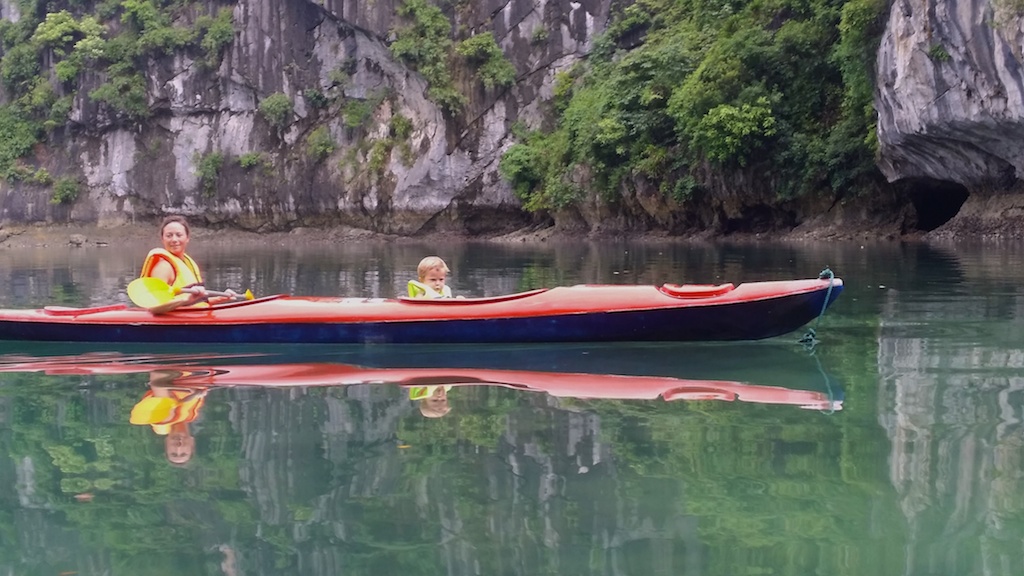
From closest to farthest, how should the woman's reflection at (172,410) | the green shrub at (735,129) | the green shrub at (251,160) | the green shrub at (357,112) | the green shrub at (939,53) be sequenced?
the woman's reflection at (172,410) → the green shrub at (939,53) → the green shrub at (735,129) → the green shrub at (357,112) → the green shrub at (251,160)

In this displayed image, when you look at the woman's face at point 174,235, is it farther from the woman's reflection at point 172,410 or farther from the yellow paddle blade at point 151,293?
the woman's reflection at point 172,410

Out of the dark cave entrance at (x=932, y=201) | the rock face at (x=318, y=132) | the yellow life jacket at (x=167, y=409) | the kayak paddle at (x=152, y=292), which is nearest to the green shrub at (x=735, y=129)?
the dark cave entrance at (x=932, y=201)

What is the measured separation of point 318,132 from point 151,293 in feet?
96.1

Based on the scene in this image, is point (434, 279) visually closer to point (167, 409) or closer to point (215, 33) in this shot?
point (167, 409)

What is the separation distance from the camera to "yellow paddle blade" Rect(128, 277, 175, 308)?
23.8 feet

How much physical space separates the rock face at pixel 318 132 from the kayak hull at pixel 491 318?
2517 cm

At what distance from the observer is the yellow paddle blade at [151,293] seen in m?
7.24

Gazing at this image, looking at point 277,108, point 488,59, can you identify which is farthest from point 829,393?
point 277,108

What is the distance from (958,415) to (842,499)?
147cm

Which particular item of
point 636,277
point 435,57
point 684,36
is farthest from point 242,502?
point 435,57

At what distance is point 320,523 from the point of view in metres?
3.40

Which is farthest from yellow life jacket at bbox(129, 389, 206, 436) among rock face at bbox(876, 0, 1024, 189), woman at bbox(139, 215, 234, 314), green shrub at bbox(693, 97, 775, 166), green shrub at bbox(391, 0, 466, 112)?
green shrub at bbox(391, 0, 466, 112)

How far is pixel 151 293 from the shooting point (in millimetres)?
7254

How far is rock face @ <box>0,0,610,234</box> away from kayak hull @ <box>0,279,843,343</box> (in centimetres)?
2517
